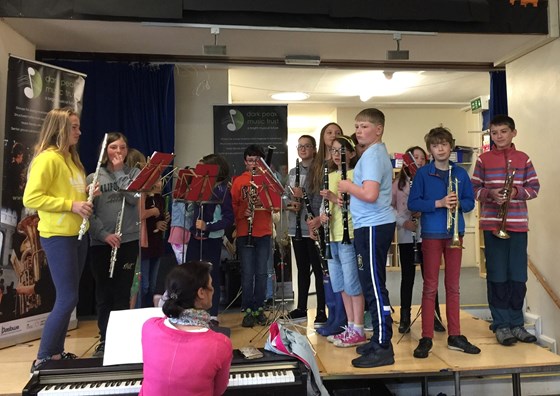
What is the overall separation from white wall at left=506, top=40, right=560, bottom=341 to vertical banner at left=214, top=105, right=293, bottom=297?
2443 millimetres

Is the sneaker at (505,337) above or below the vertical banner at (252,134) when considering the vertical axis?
below

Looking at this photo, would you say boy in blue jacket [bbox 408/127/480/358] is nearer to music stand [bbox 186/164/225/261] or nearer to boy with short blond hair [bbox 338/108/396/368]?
boy with short blond hair [bbox 338/108/396/368]

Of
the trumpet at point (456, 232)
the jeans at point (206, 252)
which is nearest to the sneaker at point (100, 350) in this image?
the jeans at point (206, 252)

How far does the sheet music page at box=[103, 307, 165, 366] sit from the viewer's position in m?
2.04

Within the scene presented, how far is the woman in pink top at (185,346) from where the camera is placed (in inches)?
54.0

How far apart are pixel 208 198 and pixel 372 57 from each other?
242 cm

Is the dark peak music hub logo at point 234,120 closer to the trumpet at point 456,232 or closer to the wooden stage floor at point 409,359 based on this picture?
the wooden stage floor at point 409,359

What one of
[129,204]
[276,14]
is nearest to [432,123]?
[276,14]

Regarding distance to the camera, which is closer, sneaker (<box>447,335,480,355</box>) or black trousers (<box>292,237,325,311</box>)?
sneaker (<box>447,335,480,355</box>)

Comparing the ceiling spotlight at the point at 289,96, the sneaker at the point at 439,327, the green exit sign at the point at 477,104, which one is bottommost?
the sneaker at the point at 439,327

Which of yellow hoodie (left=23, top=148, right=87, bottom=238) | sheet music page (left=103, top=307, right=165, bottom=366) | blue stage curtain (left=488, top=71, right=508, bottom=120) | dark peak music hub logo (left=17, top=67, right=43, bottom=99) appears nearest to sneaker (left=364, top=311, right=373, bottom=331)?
sheet music page (left=103, top=307, right=165, bottom=366)

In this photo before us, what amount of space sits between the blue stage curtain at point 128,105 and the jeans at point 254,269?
68.5 inches

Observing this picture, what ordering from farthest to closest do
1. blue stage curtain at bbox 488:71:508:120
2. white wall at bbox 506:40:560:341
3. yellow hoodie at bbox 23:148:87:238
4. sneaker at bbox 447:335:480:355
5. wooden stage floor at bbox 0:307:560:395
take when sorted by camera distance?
blue stage curtain at bbox 488:71:508:120 < white wall at bbox 506:40:560:341 < sneaker at bbox 447:335:480:355 < wooden stage floor at bbox 0:307:560:395 < yellow hoodie at bbox 23:148:87:238

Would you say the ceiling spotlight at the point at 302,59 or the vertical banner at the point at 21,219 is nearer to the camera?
the vertical banner at the point at 21,219
